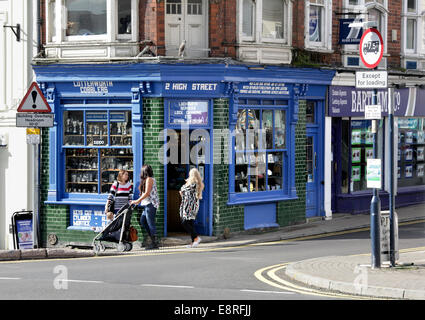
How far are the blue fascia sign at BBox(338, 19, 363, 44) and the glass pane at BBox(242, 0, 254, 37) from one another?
129 inches

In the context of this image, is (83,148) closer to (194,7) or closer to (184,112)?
(184,112)

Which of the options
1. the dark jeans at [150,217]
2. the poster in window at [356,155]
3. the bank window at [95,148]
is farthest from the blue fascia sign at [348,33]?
the dark jeans at [150,217]

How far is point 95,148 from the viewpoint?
63.8ft

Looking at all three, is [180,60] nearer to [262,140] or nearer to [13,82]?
[262,140]

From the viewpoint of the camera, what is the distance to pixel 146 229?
18.2m

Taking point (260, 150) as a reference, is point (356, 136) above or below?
above

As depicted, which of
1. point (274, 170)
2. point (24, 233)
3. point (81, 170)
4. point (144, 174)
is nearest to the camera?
point (144, 174)

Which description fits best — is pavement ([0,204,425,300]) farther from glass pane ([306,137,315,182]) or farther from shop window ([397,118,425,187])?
shop window ([397,118,425,187])

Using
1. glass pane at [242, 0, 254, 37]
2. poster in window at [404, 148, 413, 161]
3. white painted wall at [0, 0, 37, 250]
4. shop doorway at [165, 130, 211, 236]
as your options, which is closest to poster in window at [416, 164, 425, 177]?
poster in window at [404, 148, 413, 161]

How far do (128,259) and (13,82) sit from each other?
21.4 ft

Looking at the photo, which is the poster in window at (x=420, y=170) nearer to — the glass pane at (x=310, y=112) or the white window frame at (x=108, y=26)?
the glass pane at (x=310, y=112)

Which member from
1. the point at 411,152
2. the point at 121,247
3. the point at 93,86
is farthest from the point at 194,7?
the point at 411,152

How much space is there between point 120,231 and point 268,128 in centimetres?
493
